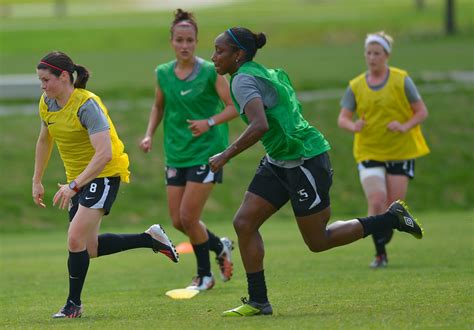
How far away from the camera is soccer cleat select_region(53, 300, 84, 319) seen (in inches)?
349

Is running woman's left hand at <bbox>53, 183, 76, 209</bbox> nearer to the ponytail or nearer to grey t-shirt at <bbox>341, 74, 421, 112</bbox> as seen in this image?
the ponytail

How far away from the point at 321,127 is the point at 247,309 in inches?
679

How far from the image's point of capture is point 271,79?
327 inches

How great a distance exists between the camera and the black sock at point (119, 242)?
948 cm

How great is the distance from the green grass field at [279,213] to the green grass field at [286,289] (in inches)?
0.8

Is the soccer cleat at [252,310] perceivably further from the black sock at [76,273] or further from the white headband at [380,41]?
the white headband at [380,41]

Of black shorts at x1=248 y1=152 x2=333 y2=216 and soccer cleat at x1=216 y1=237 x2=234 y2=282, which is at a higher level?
black shorts at x1=248 y1=152 x2=333 y2=216

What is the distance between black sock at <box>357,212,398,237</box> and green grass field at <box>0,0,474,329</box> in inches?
22.0

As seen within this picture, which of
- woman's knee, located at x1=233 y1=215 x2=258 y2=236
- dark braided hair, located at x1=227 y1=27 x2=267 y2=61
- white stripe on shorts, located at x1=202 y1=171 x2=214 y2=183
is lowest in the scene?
white stripe on shorts, located at x1=202 y1=171 x2=214 y2=183

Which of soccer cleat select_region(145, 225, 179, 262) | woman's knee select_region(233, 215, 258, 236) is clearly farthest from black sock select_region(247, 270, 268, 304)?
soccer cleat select_region(145, 225, 179, 262)

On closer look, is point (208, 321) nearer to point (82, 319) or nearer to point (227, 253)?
point (82, 319)

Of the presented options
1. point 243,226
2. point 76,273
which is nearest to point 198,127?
point 76,273

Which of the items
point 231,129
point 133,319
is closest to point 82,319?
point 133,319

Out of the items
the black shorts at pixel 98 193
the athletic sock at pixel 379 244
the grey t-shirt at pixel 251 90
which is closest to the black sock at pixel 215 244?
the athletic sock at pixel 379 244
